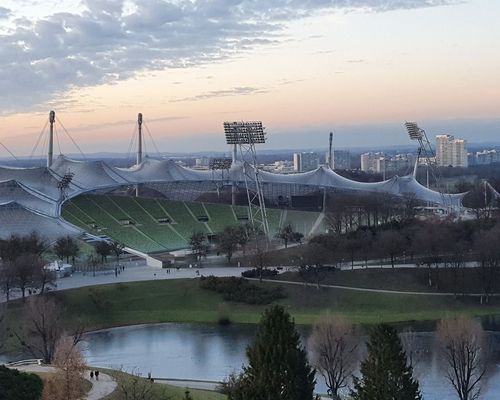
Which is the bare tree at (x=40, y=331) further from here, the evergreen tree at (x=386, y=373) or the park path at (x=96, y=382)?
the evergreen tree at (x=386, y=373)

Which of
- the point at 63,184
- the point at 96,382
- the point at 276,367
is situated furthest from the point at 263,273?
the point at 276,367

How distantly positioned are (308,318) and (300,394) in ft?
63.0

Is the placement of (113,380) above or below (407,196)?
below

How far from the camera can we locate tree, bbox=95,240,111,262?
1810 inches

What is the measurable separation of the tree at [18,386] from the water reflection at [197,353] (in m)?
9.73

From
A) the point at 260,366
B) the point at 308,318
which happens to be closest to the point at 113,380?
the point at 260,366

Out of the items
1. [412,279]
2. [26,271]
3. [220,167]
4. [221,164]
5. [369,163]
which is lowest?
[412,279]

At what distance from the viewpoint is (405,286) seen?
39219 mm

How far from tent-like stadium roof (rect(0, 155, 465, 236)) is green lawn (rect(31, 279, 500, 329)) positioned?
13546mm

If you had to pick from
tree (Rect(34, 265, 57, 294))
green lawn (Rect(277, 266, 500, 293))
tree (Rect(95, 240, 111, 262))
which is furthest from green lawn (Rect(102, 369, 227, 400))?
tree (Rect(95, 240, 111, 262))

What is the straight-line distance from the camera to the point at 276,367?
15.8 metres

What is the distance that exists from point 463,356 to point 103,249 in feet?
91.5

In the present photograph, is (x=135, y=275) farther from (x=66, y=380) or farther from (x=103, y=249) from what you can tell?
(x=66, y=380)

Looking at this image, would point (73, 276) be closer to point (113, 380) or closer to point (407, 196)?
point (113, 380)
